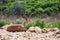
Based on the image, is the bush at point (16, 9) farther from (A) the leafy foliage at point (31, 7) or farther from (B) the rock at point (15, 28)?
(B) the rock at point (15, 28)

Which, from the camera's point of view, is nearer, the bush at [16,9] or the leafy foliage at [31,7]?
the leafy foliage at [31,7]

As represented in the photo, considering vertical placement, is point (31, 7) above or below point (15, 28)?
below

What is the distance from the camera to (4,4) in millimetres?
22203

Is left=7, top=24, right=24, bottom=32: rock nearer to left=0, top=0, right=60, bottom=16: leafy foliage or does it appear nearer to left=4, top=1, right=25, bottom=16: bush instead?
left=0, top=0, right=60, bottom=16: leafy foliage

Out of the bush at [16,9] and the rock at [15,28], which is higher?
the rock at [15,28]

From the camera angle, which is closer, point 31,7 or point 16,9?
point 16,9

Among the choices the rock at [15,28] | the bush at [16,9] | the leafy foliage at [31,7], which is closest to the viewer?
the rock at [15,28]

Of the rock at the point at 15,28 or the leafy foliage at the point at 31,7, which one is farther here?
the leafy foliage at the point at 31,7

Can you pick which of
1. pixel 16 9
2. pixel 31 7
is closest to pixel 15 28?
pixel 16 9

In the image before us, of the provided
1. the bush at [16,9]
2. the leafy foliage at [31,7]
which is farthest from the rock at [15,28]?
the bush at [16,9]

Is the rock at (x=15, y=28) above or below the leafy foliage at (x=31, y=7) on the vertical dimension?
above

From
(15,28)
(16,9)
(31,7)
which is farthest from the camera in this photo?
(31,7)

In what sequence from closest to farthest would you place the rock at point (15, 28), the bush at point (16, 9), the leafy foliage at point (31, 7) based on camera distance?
the rock at point (15, 28) < the leafy foliage at point (31, 7) < the bush at point (16, 9)

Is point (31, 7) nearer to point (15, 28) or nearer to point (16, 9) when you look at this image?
point (16, 9)
